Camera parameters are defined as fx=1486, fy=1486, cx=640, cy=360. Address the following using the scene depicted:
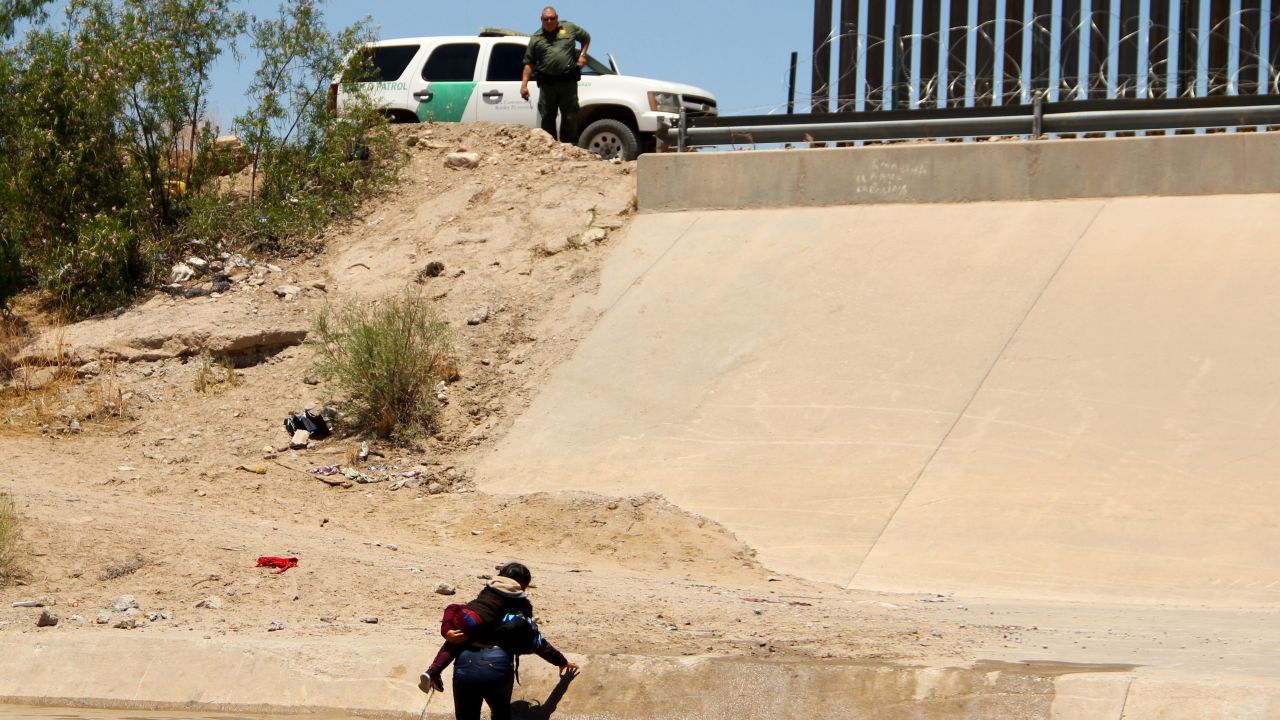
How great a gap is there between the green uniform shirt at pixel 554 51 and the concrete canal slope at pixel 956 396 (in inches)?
117

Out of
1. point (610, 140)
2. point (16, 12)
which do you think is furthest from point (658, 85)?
point (16, 12)

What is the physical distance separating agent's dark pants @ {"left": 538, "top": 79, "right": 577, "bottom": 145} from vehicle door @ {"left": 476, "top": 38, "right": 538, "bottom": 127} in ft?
1.52

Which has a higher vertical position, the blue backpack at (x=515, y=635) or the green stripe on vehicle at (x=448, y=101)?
the green stripe on vehicle at (x=448, y=101)

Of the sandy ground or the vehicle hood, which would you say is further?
the vehicle hood

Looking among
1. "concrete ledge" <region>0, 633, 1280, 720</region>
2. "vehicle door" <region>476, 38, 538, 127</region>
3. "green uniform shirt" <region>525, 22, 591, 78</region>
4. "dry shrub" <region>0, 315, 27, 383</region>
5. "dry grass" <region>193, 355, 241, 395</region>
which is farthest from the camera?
"vehicle door" <region>476, 38, 538, 127</region>

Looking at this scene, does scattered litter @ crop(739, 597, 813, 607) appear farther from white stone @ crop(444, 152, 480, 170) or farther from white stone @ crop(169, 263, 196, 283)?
white stone @ crop(444, 152, 480, 170)

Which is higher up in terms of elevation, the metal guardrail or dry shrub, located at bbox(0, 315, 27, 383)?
the metal guardrail

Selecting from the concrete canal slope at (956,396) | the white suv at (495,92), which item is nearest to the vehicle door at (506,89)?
the white suv at (495,92)

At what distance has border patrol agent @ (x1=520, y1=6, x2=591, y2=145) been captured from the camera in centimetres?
1752

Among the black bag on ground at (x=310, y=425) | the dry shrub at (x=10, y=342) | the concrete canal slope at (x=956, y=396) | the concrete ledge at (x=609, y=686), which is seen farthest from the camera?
the dry shrub at (x=10, y=342)

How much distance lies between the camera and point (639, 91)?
59.0 feet

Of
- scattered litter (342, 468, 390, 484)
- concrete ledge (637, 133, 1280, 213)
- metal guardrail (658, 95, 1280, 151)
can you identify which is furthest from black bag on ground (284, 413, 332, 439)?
metal guardrail (658, 95, 1280, 151)

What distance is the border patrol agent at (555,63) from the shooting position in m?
17.5

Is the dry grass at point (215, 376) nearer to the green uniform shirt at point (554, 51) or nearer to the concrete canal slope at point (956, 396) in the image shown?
the concrete canal slope at point (956, 396)
